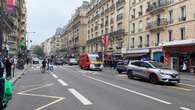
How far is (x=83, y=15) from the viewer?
114562 mm

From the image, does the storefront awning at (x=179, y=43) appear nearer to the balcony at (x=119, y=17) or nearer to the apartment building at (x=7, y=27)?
the apartment building at (x=7, y=27)

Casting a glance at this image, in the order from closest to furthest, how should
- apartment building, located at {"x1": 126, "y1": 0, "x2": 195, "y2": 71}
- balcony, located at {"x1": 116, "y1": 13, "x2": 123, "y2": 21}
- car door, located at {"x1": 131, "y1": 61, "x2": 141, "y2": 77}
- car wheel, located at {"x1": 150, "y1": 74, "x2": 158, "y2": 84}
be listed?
1. car wheel, located at {"x1": 150, "y1": 74, "x2": 158, "y2": 84}
2. car door, located at {"x1": 131, "y1": 61, "x2": 141, "y2": 77}
3. apartment building, located at {"x1": 126, "y1": 0, "x2": 195, "y2": 71}
4. balcony, located at {"x1": 116, "y1": 13, "x2": 123, "y2": 21}

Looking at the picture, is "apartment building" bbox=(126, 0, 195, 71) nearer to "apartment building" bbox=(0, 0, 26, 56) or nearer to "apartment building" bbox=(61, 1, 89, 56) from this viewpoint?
"apartment building" bbox=(0, 0, 26, 56)

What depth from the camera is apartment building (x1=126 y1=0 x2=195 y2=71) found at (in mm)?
47406

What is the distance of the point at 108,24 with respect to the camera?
84688 mm

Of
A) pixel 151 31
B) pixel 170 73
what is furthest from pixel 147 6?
pixel 170 73

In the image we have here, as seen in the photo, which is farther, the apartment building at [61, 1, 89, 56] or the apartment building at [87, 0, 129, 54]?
the apartment building at [61, 1, 89, 56]

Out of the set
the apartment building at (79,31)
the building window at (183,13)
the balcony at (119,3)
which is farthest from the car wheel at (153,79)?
the apartment building at (79,31)

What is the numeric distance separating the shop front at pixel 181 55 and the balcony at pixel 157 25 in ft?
10.1

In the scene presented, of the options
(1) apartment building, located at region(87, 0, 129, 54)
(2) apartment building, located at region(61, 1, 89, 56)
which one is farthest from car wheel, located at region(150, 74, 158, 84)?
(2) apartment building, located at region(61, 1, 89, 56)

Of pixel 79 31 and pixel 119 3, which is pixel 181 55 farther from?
pixel 79 31

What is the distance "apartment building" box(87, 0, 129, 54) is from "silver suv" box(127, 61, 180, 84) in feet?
136

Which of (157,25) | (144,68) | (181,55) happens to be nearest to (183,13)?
(181,55)

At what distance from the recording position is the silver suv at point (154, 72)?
24.7 meters
